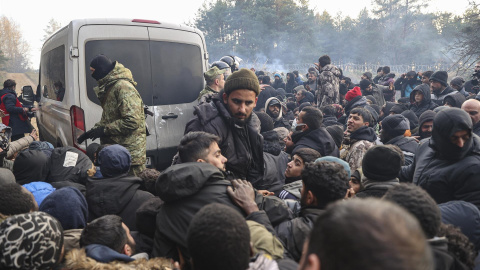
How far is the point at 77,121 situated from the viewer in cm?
461

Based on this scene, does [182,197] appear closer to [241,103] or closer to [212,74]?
[241,103]

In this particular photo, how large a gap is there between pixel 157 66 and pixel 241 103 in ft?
7.90

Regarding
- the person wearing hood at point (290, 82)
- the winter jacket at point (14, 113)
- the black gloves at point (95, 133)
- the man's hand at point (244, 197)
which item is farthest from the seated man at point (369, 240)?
the person wearing hood at point (290, 82)

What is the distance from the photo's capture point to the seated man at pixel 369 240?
2.71 ft

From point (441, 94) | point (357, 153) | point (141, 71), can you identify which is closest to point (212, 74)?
point (141, 71)

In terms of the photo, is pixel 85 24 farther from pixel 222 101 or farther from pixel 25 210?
pixel 25 210

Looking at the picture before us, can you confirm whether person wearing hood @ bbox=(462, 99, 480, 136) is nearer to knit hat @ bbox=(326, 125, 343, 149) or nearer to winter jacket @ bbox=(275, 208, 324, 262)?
knit hat @ bbox=(326, 125, 343, 149)

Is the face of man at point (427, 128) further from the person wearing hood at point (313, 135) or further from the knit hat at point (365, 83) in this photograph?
the knit hat at point (365, 83)

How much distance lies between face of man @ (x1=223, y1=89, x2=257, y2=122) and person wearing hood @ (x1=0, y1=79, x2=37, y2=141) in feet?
22.9

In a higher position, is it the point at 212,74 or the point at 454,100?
the point at 212,74

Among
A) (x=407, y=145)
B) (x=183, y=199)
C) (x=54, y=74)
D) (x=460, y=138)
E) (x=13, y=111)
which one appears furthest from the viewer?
(x=13, y=111)

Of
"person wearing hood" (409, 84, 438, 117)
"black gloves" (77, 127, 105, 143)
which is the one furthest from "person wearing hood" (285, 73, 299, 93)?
"black gloves" (77, 127, 105, 143)

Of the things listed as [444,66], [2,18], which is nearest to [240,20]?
→ [444,66]

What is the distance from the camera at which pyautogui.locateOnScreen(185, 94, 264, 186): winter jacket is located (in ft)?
9.80
